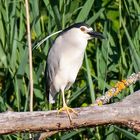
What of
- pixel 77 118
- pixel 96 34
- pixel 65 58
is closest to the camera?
pixel 77 118

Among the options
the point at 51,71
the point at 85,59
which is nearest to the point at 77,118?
the point at 85,59

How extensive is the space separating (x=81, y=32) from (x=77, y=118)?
2.44ft

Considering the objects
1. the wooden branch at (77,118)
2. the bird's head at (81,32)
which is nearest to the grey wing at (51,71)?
the bird's head at (81,32)

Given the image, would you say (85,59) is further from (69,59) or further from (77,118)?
(77,118)

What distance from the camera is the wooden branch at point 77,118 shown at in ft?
6.44

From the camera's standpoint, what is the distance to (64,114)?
2.08 m

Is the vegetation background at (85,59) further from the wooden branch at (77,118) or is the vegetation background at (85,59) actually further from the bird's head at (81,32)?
the wooden branch at (77,118)

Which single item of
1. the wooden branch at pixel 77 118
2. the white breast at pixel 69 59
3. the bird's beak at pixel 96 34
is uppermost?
the bird's beak at pixel 96 34

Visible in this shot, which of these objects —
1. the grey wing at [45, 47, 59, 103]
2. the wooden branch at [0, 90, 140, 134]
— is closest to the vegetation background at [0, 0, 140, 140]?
the grey wing at [45, 47, 59, 103]

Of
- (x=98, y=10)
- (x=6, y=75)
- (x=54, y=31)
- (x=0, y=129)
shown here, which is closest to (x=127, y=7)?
(x=98, y=10)

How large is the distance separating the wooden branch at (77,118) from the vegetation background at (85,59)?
1.65 ft

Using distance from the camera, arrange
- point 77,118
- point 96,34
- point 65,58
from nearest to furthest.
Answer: point 77,118 < point 96,34 < point 65,58

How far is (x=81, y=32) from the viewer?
8.87 feet

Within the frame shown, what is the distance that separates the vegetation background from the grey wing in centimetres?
3
